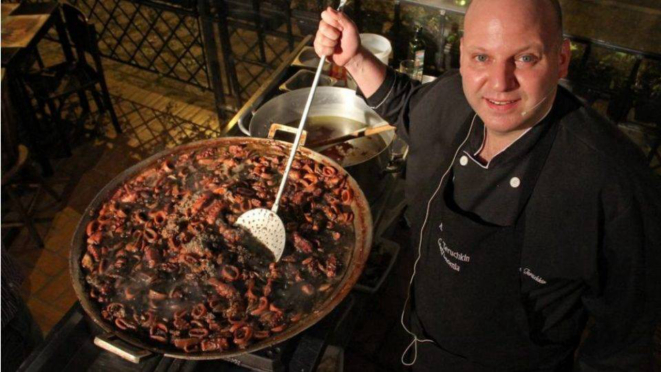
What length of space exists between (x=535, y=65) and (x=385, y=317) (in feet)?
8.47

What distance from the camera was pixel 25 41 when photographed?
4.59m

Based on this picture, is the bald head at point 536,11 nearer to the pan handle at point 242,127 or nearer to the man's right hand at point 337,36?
the man's right hand at point 337,36

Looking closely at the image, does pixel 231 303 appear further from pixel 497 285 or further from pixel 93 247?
pixel 497 285

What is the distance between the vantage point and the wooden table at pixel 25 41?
447 cm

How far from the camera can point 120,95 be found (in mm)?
6375

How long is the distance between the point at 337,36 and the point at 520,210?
3.67 feet

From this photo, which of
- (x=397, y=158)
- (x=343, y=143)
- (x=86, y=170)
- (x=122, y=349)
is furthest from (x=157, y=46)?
(x=122, y=349)

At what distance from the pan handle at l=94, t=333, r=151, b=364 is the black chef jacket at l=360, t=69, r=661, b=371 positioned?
1210mm

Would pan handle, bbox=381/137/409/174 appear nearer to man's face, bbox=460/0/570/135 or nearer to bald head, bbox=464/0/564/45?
man's face, bbox=460/0/570/135

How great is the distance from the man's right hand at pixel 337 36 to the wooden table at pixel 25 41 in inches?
131

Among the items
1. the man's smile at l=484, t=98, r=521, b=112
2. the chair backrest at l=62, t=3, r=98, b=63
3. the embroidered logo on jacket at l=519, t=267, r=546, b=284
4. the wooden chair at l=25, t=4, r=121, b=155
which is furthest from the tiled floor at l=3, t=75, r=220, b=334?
the man's smile at l=484, t=98, r=521, b=112

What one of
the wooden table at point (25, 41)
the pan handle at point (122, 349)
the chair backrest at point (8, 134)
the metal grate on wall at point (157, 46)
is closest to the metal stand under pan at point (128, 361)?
the pan handle at point (122, 349)

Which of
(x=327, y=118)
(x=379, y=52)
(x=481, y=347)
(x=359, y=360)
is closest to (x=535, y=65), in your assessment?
(x=481, y=347)

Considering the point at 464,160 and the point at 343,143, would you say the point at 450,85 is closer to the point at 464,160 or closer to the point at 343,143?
the point at 464,160
